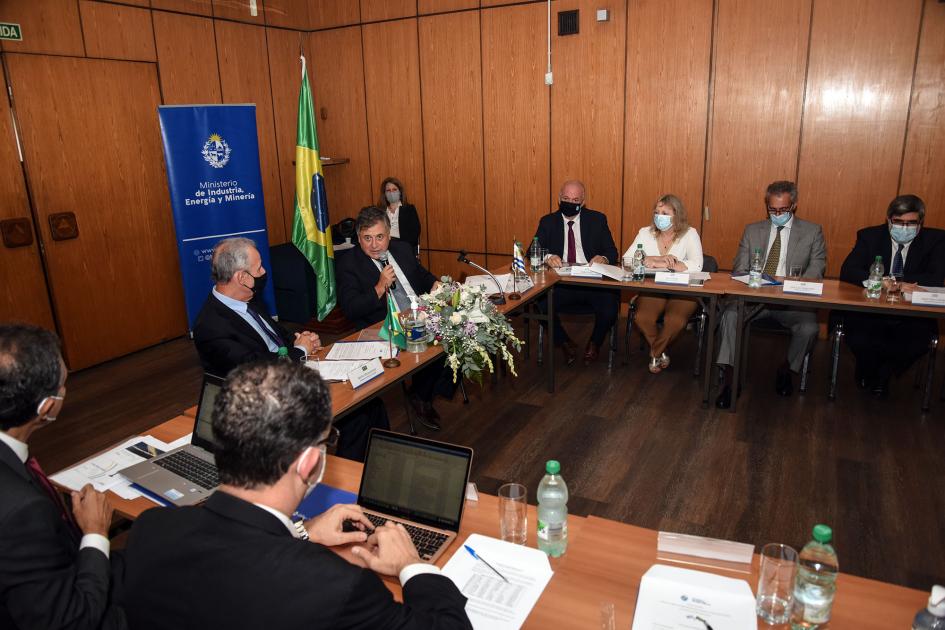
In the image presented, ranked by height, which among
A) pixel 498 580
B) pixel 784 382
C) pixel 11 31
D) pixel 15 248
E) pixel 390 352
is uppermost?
pixel 11 31

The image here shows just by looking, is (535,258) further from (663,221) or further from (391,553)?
(391,553)

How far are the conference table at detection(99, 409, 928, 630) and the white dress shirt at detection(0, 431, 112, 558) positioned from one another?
614mm

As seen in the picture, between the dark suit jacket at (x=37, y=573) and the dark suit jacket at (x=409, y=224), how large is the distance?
5165mm

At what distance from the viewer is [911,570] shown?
263cm

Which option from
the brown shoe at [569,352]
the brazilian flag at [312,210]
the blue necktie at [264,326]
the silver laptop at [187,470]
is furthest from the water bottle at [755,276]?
the brazilian flag at [312,210]

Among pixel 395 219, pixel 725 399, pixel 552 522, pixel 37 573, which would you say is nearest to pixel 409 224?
pixel 395 219

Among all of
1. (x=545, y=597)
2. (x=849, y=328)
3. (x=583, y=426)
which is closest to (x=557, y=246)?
(x=583, y=426)

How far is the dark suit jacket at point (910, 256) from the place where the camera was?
409 centimetres

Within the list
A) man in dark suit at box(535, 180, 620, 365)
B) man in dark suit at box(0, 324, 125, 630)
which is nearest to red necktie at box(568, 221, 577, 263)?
man in dark suit at box(535, 180, 620, 365)

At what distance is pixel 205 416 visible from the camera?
7.64ft

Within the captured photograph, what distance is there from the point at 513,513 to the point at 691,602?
0.50 meters

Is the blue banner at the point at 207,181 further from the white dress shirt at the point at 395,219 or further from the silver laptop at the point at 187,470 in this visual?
the silver laptop at the point at 187,470

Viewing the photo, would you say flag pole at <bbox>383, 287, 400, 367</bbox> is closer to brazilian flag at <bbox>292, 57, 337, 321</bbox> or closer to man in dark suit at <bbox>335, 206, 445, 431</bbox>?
man in dark suit at <bbox>335, 206, 445, 431</bbox>

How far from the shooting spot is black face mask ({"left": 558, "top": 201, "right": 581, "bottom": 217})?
16.4ft
